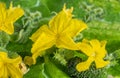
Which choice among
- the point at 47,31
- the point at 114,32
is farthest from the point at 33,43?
the point at 114,32

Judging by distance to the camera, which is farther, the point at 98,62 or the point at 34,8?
Result: the point at 34,8

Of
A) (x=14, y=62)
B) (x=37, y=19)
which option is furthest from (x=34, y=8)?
(x=14, y=62)

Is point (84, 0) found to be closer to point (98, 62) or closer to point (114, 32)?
point (114, 32)

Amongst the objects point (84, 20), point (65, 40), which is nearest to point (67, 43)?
point (65, 40)

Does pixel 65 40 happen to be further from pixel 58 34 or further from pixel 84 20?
pixel 84 20

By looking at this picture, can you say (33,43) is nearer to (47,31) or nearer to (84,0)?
(47,31)
